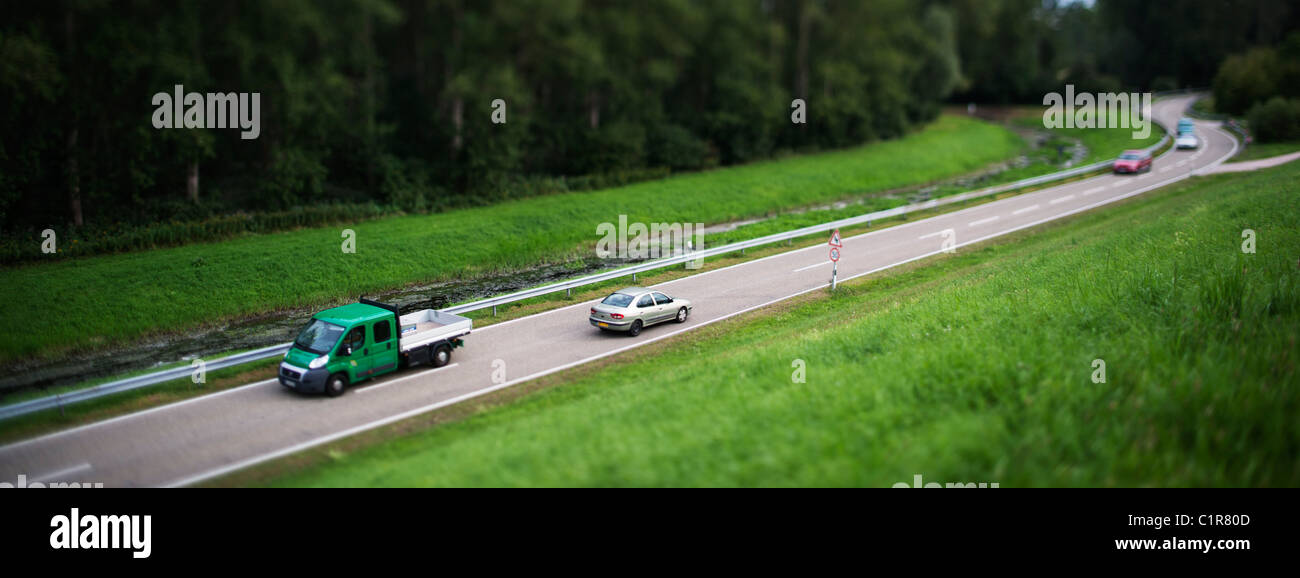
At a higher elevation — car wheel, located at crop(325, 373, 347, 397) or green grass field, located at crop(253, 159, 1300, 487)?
green grass field, located at crop(253, 159, 1300, 487)

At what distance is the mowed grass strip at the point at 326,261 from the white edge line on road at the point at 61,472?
8345 millimetres

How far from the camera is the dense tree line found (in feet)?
104

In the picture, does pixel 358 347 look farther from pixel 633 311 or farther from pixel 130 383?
pixel 633 311

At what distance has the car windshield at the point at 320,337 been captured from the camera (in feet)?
56.5

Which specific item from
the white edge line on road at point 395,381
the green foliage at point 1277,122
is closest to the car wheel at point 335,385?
the white edge line on road at point 395,381

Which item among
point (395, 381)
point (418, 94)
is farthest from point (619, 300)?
point (418, 94)

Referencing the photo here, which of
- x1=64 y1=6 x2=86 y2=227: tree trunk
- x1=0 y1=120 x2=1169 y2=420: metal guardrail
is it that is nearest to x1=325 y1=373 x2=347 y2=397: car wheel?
x1=0 y1=120 x2=1169 y2=420: metal guardrail

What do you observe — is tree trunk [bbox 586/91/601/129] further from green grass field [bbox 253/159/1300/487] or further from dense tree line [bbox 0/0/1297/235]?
green grass field [bbox 253/159/1300/487]

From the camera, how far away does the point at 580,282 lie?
25797 mm

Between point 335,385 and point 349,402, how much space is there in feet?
2.05

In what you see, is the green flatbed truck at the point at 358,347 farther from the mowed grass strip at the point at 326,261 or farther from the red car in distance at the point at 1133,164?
the red car in distance at the point at 1133,164

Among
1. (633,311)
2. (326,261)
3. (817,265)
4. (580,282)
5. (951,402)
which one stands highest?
(326,261)
